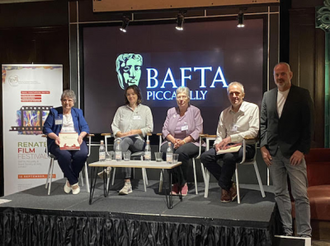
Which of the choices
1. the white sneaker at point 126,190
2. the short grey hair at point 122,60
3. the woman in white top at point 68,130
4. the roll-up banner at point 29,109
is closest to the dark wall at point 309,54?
the short grey hair at point 122,60

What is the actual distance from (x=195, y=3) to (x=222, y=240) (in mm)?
2931

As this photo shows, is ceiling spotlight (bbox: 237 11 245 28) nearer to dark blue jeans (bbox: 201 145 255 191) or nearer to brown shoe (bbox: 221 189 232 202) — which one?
dark blue jeans (bbox: 201 145 255 191)

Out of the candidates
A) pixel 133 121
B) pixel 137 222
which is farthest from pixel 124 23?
pixel 137 222

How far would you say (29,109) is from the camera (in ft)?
19.3

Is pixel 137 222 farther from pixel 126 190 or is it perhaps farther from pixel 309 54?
pixel 309 54

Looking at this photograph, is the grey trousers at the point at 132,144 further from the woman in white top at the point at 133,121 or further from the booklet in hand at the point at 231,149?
the booklet in hand at the point at 231,149

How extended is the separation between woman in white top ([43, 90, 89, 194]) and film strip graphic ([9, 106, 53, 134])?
1.28 meters

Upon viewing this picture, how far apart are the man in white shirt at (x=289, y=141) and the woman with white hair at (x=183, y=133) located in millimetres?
989

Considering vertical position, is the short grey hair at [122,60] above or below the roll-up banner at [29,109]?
above

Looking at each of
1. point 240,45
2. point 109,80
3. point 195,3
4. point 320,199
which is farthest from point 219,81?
point 320,199

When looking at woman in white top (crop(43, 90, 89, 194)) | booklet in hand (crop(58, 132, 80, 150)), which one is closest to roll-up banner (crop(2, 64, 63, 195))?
woman in white top (crop(43, 90, 89, 194))

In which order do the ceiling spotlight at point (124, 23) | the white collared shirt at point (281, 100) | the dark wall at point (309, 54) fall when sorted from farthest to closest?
the dark wall at point (309, 54), the ceiling spotlight at point (124, 23), the white collared shirt at point (281, 100)

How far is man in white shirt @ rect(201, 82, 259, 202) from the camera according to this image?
13.1 ft

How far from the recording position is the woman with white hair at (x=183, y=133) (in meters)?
4.39
